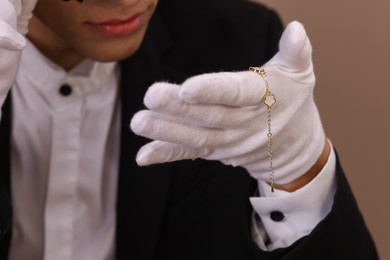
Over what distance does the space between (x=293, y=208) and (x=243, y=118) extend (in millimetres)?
168

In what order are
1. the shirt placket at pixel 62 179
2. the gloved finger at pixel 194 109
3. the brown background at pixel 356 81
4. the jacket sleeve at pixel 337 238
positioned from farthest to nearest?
the brown background at pixel 356 81, the shirt placket at pixel 62 179, the jacket sleeve at pixel 337 238, the gloved finger at pixel 194 109

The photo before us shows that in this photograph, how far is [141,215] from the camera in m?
0.78

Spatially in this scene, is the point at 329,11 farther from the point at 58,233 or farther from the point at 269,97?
the point at 58,233

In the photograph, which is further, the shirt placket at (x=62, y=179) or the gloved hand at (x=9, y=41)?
the shirt placket at (x=62, y=179)

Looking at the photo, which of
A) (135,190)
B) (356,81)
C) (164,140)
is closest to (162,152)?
(164,140)

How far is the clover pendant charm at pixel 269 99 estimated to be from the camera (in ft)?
1.73

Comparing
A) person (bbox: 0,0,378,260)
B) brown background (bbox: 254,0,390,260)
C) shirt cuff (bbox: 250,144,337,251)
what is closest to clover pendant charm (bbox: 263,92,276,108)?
person (bbox: 0,0,378,260)

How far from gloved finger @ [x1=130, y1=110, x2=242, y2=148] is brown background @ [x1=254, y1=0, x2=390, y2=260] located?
1.44 feet

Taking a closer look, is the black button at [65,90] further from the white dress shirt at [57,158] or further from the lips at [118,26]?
the lips at [118,26]

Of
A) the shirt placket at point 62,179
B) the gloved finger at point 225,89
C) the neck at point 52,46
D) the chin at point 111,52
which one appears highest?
the gloved finger at point 225,89

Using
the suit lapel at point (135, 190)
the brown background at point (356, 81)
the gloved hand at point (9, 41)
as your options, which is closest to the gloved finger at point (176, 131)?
the gloved hand at point (9, 41)

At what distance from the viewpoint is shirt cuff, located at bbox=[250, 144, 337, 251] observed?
0.63m

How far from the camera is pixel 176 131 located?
0.49 meters

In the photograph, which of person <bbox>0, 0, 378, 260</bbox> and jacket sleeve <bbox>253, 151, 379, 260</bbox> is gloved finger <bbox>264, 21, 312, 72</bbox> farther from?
jacket sleeve <bbox>253, 151, 379, 260</bbox>
